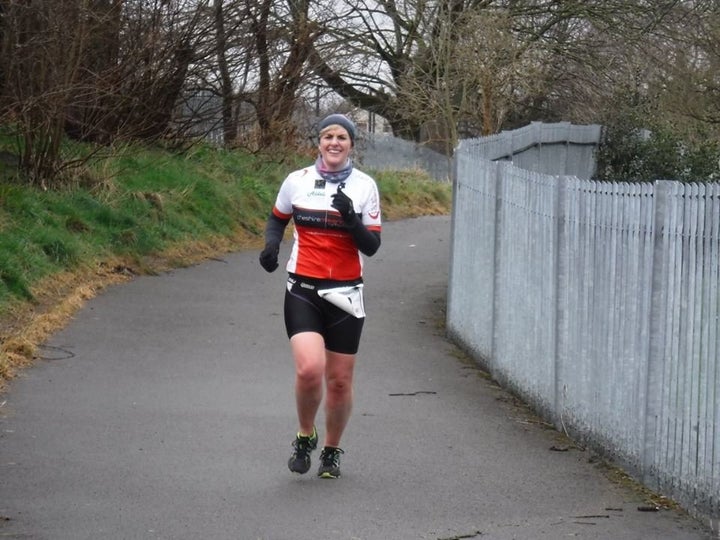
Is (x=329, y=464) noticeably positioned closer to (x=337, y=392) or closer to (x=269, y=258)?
(x=337, y=392)

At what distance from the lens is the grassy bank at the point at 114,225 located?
11742mm

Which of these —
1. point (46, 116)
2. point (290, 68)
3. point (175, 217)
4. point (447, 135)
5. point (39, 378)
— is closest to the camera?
point (39, 378)

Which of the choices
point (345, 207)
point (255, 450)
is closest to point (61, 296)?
point (255, 450)

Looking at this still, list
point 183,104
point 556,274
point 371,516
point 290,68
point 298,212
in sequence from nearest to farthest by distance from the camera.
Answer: point 371,516 < point 298,212 < point 556,274 < point 183,104 < point 290,68

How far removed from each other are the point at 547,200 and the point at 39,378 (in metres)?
3.46

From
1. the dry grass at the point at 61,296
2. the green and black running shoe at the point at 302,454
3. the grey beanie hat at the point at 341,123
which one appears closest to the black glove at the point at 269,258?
the grey beanie hat at the point at 341,123

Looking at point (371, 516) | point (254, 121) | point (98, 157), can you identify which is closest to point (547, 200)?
point (371, 516)

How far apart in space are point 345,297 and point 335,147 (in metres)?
0.73

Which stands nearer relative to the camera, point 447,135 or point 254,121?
point 254,121

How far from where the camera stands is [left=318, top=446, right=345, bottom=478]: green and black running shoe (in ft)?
23.9

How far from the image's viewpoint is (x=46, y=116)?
49.8 feet

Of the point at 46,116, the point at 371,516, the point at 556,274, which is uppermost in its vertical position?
the point at 46,116

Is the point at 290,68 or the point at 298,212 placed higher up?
the point at 290,68

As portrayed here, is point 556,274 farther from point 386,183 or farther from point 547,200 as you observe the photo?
point 386,183
